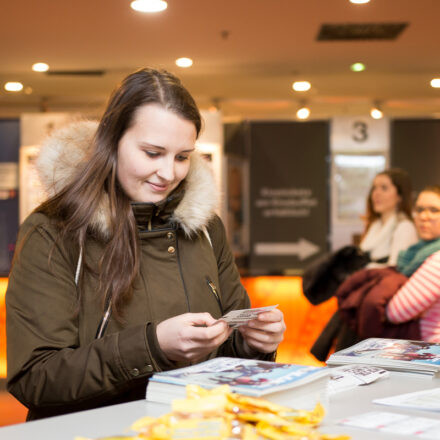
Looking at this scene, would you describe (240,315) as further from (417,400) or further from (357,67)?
(357,67)

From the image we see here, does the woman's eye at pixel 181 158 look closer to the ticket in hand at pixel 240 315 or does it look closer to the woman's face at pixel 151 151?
the woman's face at pixel 151 151

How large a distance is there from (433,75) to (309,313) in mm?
3904

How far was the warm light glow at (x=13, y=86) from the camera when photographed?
923 centimetres

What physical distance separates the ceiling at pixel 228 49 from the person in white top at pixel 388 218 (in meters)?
1.70

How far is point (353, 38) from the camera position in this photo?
6848mm

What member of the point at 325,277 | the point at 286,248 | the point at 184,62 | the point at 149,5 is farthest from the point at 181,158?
the point at 286,248

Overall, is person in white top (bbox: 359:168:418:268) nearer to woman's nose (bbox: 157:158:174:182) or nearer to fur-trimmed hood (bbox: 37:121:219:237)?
fur-trimmed hood (bbox: 37:121:219:237)

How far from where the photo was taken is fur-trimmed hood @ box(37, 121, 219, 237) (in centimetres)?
180

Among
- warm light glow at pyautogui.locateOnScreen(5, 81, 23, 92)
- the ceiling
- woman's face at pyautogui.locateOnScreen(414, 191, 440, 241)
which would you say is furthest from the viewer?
warm light glow at pyautogui.locateOnScreen(5, 81, 23, 92)

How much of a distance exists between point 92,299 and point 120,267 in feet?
0.35

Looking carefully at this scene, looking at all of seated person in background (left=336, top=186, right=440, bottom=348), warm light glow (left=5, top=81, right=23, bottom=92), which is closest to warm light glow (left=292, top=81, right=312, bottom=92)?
warm light glow (left=5, top=81, right=23, bottom=92)

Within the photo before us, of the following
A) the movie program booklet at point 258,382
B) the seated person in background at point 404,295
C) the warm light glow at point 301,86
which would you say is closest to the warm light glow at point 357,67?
the warm light glow at point 301,86

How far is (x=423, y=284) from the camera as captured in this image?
3.21m

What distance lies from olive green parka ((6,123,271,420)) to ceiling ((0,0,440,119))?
226 cm
